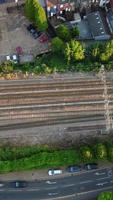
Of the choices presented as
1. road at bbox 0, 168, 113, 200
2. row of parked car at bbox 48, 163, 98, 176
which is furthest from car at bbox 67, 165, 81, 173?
road at bbox 0, 168, 113, 200

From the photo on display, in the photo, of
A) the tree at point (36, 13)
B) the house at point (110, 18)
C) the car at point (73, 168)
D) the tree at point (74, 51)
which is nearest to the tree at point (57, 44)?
the tree at point (74, 51)

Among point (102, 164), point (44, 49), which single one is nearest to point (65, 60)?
point (44, 49)

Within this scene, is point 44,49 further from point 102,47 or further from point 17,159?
point 17,159

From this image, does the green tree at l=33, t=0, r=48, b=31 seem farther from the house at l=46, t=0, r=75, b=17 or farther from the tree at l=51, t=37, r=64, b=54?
the house at l=46, t=0, r=75, b=17

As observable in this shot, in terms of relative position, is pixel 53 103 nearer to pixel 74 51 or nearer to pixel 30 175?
pixel 74 51

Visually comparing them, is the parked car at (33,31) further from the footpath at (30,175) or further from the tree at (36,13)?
the footpath at (30,175)
